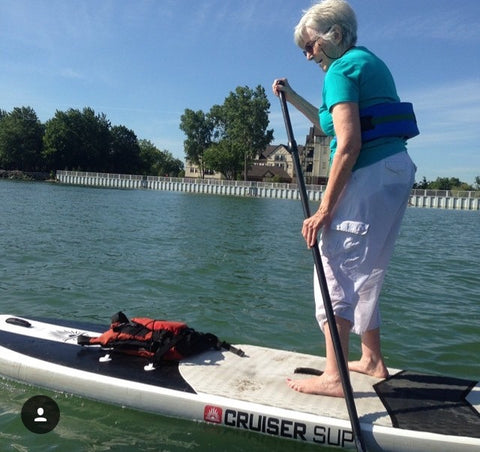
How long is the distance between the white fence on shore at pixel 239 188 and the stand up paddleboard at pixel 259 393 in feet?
183

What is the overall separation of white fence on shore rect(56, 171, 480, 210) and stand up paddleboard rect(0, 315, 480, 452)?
55.8 metres

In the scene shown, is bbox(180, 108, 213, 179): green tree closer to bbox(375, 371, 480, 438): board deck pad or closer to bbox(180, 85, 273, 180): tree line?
bbox(180, 85, 273, 180): tree line

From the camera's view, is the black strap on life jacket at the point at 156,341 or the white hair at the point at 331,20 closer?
the white hair at the point at 331,20

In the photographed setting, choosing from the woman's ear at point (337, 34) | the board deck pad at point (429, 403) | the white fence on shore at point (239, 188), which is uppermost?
the white fence on shore at point (239, 188)

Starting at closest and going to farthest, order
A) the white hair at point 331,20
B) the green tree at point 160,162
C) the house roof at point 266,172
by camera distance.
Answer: the white hair at point 331,20, the house roof at point 266,172, the green tree at point 160,162

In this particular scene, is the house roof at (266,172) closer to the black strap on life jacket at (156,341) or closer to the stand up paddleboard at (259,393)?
the black strap on life jacket at (156,341)

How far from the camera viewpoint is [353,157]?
11.0 feet

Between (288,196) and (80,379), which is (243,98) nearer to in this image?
(288,196)

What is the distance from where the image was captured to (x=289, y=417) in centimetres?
362

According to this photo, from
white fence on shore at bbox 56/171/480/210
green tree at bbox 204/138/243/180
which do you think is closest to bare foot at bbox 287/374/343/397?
white fence on shore at bbox 56/171/480/210

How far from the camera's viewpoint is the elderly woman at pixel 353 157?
3.35m

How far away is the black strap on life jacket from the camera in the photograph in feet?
15.0

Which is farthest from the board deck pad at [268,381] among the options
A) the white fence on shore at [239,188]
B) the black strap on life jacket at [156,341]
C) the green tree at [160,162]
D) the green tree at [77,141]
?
the green tree at [160,162]

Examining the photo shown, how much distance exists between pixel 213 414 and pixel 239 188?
75.2m
